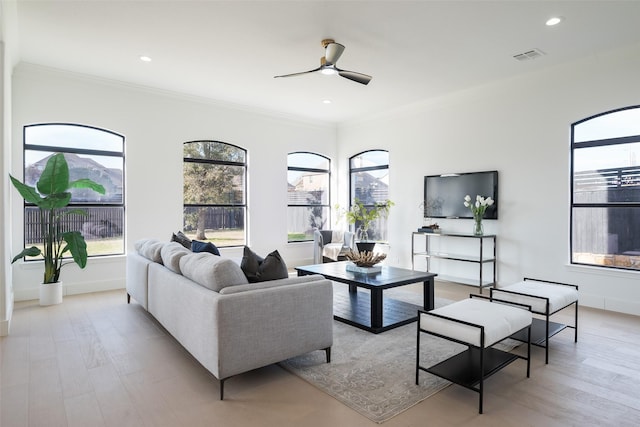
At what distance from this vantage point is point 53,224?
478 cm

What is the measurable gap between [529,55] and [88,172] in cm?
610

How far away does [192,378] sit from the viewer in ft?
9.00

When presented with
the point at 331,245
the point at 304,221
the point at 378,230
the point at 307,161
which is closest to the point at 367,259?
the point at 331,245

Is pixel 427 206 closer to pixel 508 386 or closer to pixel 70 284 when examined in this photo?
pixel 508 386

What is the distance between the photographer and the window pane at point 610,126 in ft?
14.5

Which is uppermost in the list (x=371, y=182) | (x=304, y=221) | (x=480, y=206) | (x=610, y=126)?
(x=610, y=126)

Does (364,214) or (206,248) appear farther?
(364,214)

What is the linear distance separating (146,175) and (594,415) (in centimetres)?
590

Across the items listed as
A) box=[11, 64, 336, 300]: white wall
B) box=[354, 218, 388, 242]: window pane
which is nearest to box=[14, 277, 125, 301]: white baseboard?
box=[11, 64, 336, 300]: white wall

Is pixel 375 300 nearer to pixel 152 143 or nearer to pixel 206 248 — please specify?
pixel 206 248

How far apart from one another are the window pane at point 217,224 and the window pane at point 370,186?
2.46 metres

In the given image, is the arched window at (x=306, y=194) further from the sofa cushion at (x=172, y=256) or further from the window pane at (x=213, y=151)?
the sofa cushion at (x=172, y=256)

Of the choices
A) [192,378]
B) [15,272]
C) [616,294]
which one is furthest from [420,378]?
[15,272]

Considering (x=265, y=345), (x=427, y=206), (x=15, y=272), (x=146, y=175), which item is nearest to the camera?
(x=265, y=345)
